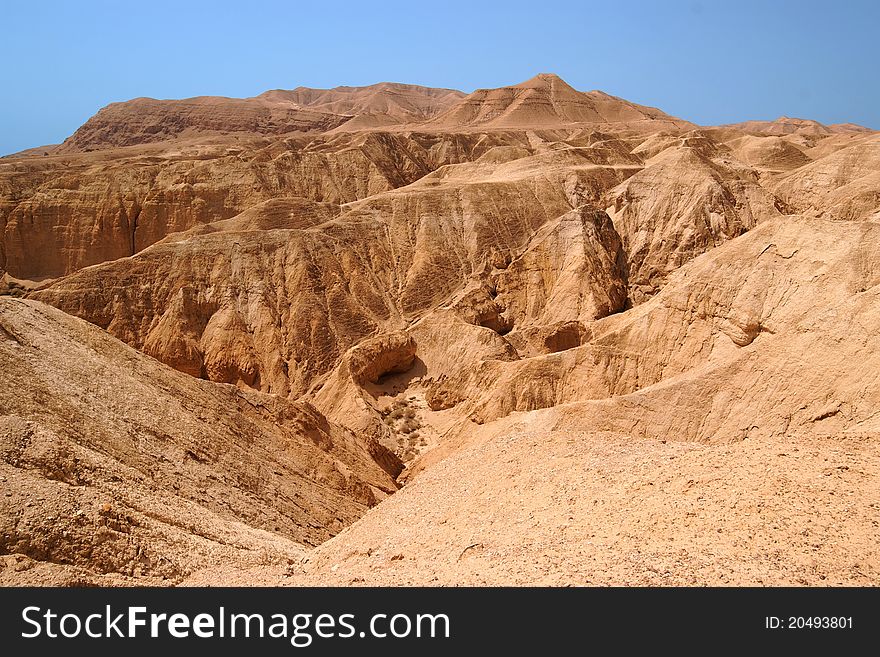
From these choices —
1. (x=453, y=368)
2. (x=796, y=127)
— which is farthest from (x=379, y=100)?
(x=453, y=368)

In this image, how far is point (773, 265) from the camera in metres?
20.4

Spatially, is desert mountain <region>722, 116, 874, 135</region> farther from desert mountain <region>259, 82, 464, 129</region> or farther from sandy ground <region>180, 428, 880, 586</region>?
sandy ground <region>180, 428, 880, 586</region>

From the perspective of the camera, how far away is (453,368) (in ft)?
93.9

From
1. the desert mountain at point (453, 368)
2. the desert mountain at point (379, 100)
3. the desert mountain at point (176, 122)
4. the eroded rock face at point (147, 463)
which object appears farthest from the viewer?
the desert mountain at point (379, 100)

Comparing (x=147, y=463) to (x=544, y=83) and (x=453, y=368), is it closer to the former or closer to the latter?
(x=453, y=368)

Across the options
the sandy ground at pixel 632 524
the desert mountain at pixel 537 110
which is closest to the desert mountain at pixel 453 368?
the sandy ground at pixel 632 524

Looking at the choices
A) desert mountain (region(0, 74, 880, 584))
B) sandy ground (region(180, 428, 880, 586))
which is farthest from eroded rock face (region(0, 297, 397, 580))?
sandy ground (region(180, 428, 880, 586))

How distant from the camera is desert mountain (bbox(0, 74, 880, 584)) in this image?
9.10 meters

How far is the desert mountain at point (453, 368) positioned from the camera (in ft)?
29.9

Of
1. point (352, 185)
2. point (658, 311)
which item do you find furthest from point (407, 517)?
point (352, 185)

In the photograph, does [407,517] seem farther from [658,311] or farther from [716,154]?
[716,154]

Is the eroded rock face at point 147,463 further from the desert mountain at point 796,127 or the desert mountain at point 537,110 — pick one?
the desert mountain at point 796,127

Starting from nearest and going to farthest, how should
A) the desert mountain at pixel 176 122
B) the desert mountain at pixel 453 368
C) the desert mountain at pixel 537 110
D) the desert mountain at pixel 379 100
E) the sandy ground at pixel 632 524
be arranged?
1. the sandy ground at pixel 632 524
2. the desert mountain at pixel 453 368
3. the desert mountain at pixel 537 110
4. the desert mountain at pixel 176 122
5. the desert mountain at pixel 379 100

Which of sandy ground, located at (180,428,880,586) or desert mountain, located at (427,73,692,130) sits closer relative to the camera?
sandy ground, located at (180,428,880,586)
